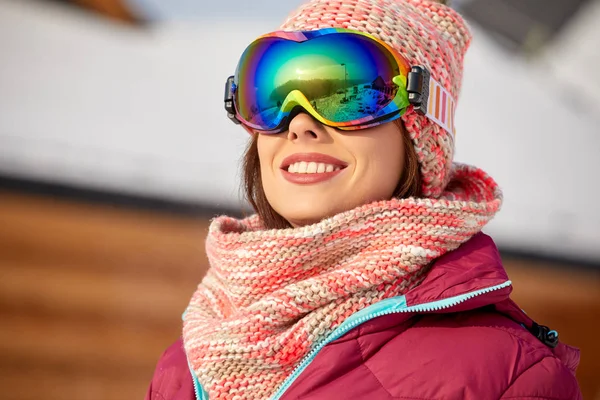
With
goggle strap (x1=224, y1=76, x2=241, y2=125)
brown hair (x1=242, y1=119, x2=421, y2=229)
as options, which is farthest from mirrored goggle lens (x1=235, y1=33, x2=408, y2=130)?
goggle strap (x1=224, y1=76, x2=241, y2=125)

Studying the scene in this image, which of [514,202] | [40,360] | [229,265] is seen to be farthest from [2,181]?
[514,202]

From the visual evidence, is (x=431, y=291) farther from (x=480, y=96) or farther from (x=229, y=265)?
(x=480, y=96)

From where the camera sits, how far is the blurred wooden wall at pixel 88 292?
12.4 ft

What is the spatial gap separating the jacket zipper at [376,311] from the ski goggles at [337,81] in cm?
35

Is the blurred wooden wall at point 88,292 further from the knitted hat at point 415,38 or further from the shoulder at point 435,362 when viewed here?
the shoulder at point 435,362

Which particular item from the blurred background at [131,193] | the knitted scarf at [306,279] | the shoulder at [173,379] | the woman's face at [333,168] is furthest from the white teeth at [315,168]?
the blurred background at [131,193]

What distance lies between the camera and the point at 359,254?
1289 mm

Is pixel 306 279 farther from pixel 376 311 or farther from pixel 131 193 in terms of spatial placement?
pixel 131 193

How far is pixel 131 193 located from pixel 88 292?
2.04 feet

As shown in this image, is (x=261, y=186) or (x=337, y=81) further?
(x=261, y=186)

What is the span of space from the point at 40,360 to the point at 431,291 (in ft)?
10.5

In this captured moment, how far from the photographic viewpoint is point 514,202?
14.7ft

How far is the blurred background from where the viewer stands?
12.4 feet

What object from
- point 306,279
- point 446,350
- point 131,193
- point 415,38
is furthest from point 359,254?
point 131,193
